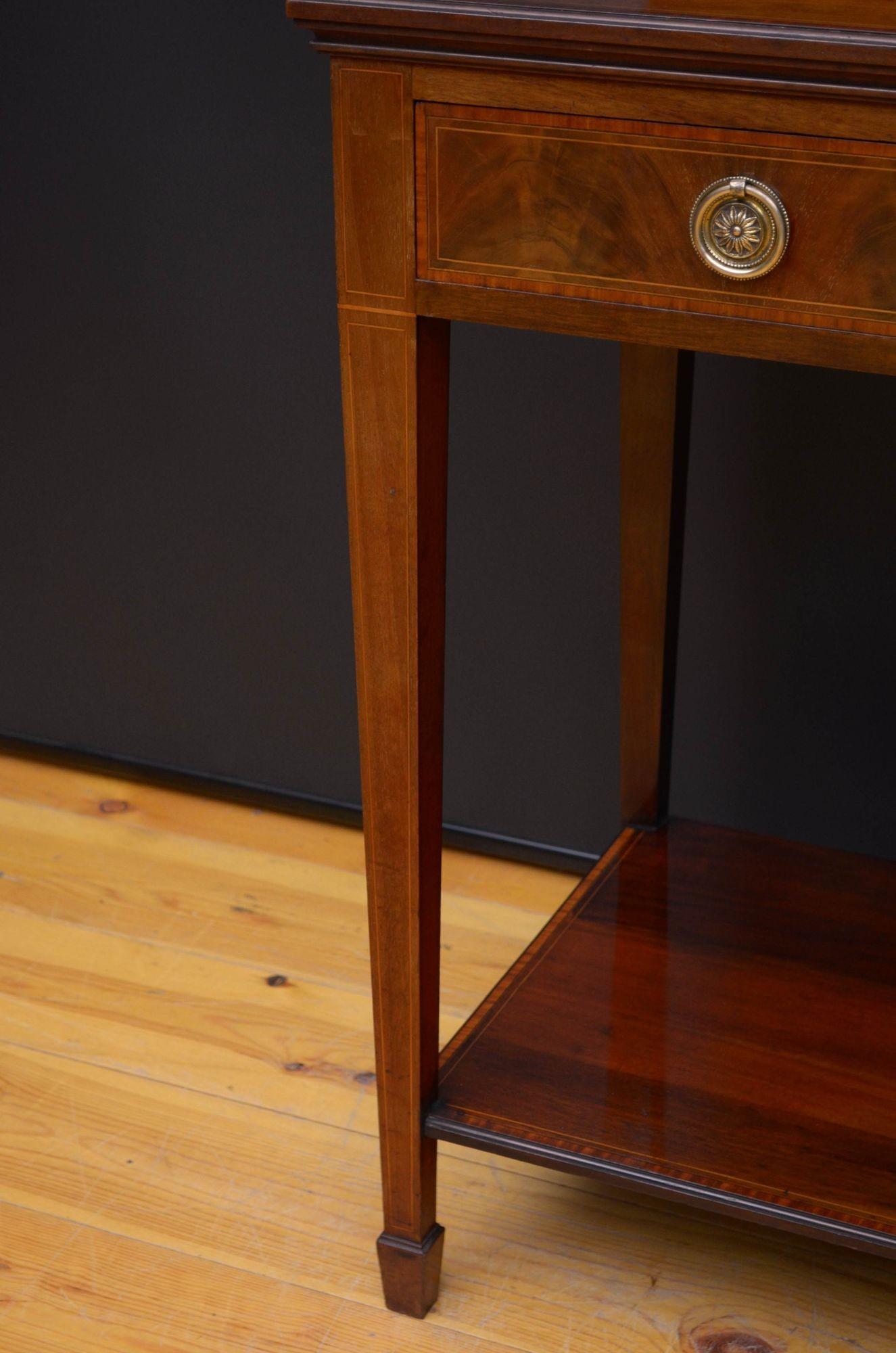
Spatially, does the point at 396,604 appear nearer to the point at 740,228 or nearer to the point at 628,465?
the point at 740,228

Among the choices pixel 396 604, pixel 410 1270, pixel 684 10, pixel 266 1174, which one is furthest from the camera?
pixel 266 1174

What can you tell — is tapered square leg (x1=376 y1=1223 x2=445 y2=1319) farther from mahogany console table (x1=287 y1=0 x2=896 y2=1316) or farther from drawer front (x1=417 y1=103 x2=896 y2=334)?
drawer front (x1=417 y1=103 x2=896 y2=334)

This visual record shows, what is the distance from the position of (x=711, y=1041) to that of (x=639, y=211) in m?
0.70

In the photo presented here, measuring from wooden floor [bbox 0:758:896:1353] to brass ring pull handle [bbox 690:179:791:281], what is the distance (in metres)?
0.84

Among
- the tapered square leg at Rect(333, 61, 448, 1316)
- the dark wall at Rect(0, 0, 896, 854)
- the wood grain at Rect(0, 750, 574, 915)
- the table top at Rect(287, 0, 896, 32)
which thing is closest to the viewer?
the table top at Rect(287, 0, 896, 32)

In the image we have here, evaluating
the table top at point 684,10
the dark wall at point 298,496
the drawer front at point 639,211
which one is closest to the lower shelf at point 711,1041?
the dark wall at point 298,496

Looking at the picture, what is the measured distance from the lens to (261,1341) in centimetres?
123

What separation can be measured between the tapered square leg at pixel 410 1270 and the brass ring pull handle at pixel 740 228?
31.3 inches

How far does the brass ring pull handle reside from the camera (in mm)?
831

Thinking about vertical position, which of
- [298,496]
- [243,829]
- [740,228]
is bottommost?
[243,829]

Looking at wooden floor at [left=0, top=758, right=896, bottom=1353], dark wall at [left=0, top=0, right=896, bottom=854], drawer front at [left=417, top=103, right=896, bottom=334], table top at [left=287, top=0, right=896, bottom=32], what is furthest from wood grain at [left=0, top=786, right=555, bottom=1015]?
table top at [left=287, top=0, right=896, bottom=32]

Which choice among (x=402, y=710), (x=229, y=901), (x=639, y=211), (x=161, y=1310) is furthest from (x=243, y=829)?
(x=639, y=211)

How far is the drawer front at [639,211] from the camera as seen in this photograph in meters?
0.82

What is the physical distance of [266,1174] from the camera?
1.41 m
